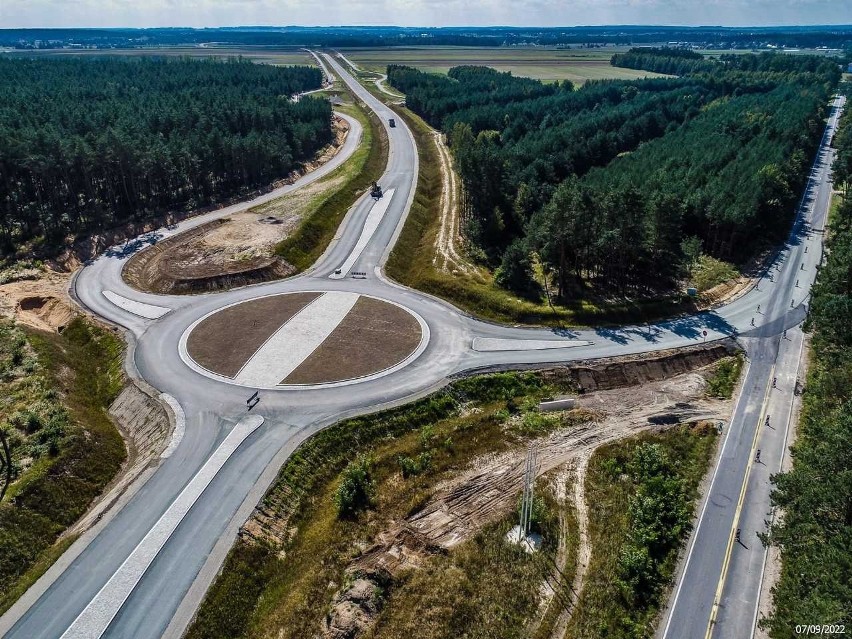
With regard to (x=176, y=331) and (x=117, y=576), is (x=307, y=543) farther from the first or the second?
(x=176, y=331)

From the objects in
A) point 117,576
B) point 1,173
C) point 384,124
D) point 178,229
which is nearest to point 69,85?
point 384,124

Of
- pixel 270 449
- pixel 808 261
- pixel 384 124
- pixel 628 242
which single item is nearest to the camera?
pixel 270 449

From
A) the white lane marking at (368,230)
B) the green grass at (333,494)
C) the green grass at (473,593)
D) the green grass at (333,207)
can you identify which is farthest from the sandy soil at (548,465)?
the green grass at (333,207)

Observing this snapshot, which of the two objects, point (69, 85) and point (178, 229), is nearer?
point (178, 229)

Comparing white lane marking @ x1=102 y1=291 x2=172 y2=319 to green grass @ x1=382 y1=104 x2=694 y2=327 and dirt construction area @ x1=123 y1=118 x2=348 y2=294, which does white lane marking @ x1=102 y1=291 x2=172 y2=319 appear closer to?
dirt construction area @ x1=123 y1=118 x2=348 y2=294

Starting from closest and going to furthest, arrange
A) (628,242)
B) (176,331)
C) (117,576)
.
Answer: (117,576)
(176,331)
(628,242)

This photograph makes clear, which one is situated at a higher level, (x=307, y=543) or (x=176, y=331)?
(x=176, y=331)
